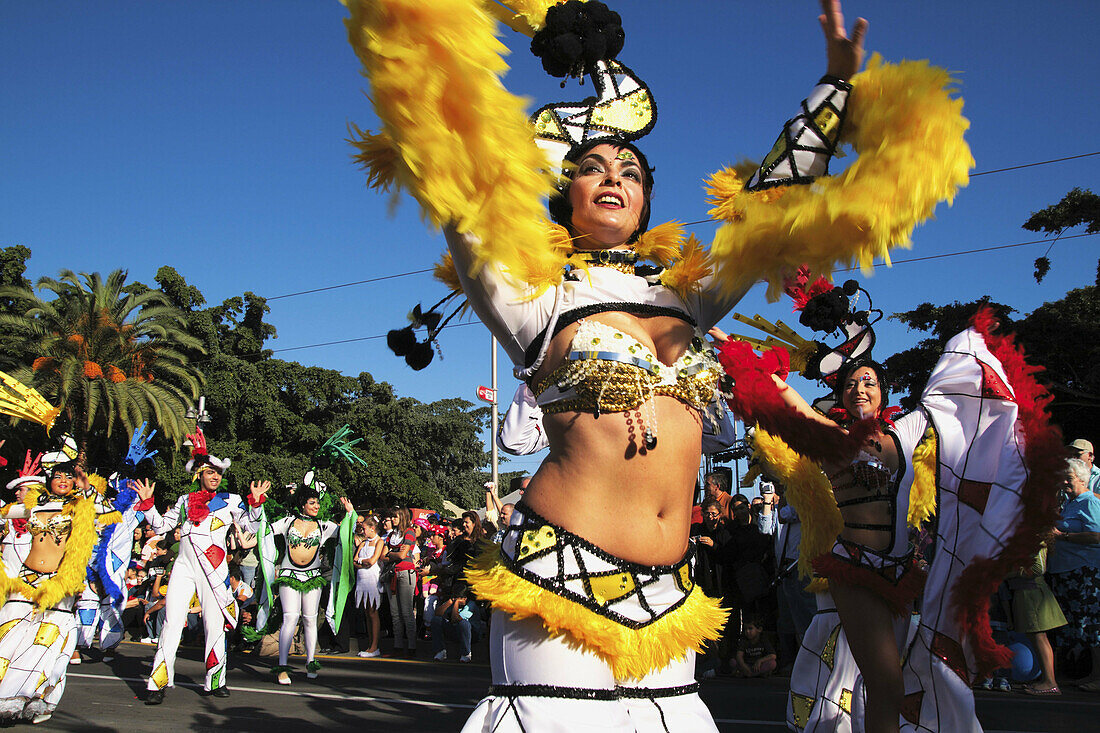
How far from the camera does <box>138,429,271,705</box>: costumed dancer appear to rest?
22.8 ft

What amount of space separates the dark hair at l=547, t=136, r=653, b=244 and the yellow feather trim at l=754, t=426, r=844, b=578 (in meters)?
1.65

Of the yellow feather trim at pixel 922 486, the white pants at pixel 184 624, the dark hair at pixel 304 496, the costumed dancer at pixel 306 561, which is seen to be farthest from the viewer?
the dark hair at pixel 304 496

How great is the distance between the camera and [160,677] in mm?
6770

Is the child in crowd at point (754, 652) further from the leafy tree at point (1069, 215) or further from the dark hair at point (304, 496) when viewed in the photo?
the leafy tree at point (1069, 215)

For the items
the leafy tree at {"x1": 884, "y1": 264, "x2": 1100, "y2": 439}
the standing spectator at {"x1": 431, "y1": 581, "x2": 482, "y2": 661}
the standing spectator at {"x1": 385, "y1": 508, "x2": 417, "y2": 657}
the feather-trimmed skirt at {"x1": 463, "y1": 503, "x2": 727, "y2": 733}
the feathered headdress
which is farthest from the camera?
the leafy tree at {"x1": 884, "y1": 264, "x2": 1100, "y2": 439}

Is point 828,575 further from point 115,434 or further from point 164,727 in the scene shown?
point 115,434

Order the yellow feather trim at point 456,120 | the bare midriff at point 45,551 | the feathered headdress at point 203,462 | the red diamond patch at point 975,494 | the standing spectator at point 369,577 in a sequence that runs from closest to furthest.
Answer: the yellow feather trim at point 456,120 → the red diamond patch at point 975,494 → the bare midriff at point 45,551 → the feathered headdress at point 203,462 → the standing spectator at point 369,577

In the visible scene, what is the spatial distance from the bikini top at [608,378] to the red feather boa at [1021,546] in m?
1.55

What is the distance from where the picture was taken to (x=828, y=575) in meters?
3.55

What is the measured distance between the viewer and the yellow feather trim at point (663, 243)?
256cm

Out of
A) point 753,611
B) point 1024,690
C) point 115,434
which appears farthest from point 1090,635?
point 115,434

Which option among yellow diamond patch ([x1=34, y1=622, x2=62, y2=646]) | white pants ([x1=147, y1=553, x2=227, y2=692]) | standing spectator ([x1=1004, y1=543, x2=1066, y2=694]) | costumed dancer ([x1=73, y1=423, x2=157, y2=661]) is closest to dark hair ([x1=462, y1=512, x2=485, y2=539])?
white pants ([x1=147, y1=553, x2=227, y2=692])

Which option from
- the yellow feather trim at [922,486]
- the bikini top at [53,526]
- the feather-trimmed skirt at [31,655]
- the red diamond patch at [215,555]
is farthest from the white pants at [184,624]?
the yellow feather trim at [922,486]

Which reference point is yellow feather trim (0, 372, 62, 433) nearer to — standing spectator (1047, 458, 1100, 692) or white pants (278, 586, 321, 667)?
white pants (278, 586, 321, 667)
